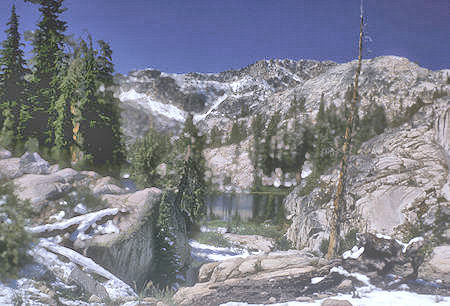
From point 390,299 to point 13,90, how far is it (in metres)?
9.96

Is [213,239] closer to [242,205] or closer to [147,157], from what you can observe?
[147,157]

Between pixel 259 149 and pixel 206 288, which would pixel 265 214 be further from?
pixel 206 288

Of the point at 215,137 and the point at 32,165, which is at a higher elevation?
the point at 215,137

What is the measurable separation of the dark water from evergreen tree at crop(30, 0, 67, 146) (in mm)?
12860

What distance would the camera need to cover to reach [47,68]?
660 cm

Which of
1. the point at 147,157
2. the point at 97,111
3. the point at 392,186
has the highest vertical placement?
the point at 97,111

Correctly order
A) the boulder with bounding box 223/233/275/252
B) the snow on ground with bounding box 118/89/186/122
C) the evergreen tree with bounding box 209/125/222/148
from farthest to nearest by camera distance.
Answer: the evergreen tree with bounding box 209/125/222/148, the boulder with bounding box 223/233/275/252, the snow on ground with bounding box 118/89/186/122

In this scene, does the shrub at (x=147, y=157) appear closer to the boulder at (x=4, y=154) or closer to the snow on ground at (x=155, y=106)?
the snow on ground at (x=155, y=106)

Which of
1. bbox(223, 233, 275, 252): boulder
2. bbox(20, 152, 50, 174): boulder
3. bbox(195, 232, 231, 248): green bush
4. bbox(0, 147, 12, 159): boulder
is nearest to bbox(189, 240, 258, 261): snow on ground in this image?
bbox(195, 232, 231, 248): green bush

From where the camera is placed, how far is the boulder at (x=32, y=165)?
5121 millimetres

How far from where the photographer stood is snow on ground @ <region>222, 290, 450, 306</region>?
4988 millimetres

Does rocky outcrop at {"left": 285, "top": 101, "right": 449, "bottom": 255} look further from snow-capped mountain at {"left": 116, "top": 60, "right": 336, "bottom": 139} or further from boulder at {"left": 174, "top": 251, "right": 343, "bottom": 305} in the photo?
snow-capped mountain at {"left": 116, "top": 60, "right": 336, "bottom": 139}

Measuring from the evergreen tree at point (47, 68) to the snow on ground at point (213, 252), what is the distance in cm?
661

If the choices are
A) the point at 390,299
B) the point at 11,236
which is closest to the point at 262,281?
the point at 390,299
